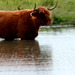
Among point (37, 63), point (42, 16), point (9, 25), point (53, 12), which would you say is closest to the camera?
point (37, 63)

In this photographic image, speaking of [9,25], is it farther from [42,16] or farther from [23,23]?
[42,16]

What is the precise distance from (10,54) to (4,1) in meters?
14.1

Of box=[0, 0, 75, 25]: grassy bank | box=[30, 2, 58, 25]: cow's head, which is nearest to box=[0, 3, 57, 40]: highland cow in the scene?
box=[30, 2, 58, 25]: cow's head

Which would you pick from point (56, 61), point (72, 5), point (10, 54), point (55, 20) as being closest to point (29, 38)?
point (10, 54)

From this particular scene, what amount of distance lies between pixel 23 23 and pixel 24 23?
41 millimetres

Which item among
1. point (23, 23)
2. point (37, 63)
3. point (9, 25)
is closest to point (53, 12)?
point (9, 25)

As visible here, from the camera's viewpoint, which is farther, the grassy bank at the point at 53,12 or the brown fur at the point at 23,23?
the grassy bank at the point at 53,12

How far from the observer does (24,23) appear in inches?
425

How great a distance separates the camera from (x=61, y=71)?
17.0 feet

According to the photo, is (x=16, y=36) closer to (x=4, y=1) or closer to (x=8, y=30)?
(x=8, y=30)

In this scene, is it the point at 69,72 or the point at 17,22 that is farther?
the point at 17,22

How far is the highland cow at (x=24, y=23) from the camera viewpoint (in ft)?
35.2

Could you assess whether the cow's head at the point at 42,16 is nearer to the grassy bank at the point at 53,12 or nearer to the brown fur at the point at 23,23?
the brown fur at the point at 23,23

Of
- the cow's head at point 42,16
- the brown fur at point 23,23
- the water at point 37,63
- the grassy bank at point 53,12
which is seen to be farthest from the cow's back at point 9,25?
the grassy bank at point 53,12
